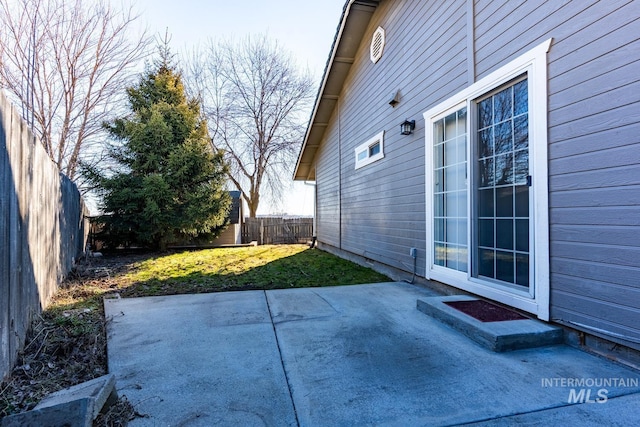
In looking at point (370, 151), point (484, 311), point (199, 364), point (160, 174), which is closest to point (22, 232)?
point (199, 364)

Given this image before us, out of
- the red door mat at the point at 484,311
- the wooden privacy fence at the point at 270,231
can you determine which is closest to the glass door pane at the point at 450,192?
the red door mat at the point at 484,311

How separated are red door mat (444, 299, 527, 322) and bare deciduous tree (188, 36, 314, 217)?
1766cm

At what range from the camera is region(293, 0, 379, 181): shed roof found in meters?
6.75

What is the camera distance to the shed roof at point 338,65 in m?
6.75

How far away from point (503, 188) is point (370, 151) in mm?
3842

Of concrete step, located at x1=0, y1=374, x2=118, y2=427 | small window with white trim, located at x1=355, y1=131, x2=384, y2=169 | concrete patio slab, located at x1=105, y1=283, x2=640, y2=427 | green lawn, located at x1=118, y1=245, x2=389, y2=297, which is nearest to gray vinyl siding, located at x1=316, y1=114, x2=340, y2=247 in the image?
small window with white trim, located at x1=355, y1=131, x2=384, y2=169

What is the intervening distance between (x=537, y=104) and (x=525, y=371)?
7.14 feet

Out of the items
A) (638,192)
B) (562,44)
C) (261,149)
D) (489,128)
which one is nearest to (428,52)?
(489,128)

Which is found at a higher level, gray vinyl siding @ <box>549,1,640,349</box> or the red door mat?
gray vinyl siding @ <box>549,1,640,349</box>

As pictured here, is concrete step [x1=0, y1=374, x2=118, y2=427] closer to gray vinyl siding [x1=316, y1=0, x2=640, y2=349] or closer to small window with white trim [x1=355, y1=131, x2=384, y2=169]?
gray vinyl siding [x1=316, y1=0, x2=640, y2=349]

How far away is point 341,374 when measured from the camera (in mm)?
2287

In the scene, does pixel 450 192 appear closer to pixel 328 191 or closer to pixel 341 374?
pixel 341 374

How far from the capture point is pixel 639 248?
2.19 metres

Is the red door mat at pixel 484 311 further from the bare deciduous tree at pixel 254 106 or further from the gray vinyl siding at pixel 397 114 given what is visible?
the bare deciduous tree at pixel 254 106
